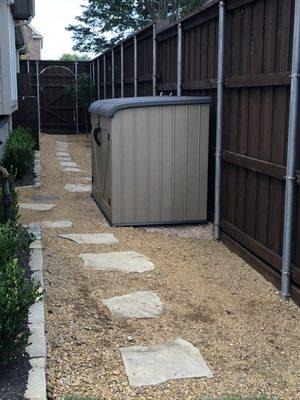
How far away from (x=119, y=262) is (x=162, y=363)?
198 cm

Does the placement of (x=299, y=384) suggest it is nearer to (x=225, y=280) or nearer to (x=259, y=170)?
(x=225, y=280)

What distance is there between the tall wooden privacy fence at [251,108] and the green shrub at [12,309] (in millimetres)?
2134

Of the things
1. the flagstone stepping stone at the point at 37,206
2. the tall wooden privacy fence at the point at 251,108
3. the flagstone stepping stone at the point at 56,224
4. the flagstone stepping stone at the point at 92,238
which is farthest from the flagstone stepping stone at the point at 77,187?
the flagstone stepping stone at the point at 92,238

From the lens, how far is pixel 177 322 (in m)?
3.96

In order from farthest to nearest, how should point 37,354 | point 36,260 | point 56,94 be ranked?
point 56,94
point 36,260
point 37,354

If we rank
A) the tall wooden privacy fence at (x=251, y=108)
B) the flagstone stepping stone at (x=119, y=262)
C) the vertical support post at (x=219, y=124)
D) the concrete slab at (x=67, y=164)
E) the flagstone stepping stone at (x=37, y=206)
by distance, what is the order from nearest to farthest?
the tall wooden privacy fence at (x=251, y=108), the flagstone stepping stone at (x=119, y=262), the vertical support post at (x=219, y=124), the flagstone stepping stone at (x=37, y=206), the concrete slab at (x=67, y=164)

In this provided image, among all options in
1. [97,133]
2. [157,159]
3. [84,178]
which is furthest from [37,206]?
[84,178]

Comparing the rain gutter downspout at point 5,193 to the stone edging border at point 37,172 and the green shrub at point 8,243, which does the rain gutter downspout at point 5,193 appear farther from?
the stone edging border at point 37,172

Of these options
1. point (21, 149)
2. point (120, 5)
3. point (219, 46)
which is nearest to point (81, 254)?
point (219, 46)

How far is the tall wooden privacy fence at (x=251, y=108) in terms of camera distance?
443cm

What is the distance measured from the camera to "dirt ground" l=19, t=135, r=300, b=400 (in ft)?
10.2

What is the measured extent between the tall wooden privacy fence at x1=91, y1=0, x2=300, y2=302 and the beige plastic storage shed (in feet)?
0.66

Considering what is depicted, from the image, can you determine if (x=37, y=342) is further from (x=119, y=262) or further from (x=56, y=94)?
(x=56, y=94)

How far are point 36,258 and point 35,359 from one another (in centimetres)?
186
